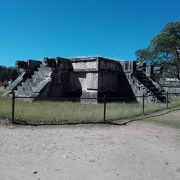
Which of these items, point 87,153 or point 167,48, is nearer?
point 87,153

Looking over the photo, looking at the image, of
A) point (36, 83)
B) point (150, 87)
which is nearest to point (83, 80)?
point (36, 83)

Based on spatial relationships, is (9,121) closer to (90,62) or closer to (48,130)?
(48,130)

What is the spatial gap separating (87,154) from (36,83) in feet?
50.3

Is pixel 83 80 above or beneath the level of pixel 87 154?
above

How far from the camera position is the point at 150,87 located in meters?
24.1

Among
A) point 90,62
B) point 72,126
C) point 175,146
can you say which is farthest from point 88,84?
point 175,146

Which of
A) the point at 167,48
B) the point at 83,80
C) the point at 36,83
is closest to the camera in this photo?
the point at 36,83

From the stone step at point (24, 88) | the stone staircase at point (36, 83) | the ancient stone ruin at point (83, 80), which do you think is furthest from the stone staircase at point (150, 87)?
the stone step at point (24, 88)

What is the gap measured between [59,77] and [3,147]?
1484cm

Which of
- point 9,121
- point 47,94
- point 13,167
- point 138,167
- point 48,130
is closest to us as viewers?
point 13,167

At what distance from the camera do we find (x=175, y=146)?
8.59 m

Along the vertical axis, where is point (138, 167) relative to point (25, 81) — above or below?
below

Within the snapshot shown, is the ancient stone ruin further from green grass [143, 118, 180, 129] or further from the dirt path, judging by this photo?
the dirt path

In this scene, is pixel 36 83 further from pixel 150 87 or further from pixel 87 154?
pixel 87 154
